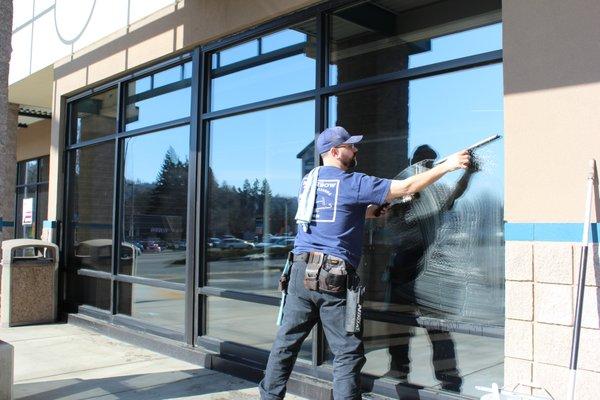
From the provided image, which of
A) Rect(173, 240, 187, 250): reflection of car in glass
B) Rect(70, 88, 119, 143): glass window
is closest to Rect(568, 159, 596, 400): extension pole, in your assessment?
Rect(173, 240, 187, 250): reflection of car in glass

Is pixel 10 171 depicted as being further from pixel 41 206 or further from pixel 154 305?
pixel 154 305

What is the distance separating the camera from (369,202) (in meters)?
3.54

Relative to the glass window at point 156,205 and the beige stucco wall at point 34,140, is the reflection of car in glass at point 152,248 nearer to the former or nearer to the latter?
the glass window at point 156,205

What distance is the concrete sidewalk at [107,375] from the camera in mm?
4672

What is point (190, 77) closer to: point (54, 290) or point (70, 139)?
point (70, 139)

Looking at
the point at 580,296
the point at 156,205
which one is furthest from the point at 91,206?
the point at 580,296

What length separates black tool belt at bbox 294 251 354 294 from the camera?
11.4 feet

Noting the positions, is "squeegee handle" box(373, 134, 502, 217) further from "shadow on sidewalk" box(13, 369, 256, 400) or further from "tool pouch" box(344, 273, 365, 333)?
"shadow on sidewalk" box(13, 369, 256, 400)

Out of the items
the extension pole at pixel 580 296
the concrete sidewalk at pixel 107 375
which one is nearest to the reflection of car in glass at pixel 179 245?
the concrete sidewalk at pixel 107 375

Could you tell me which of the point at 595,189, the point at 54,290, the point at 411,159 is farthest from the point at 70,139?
the point at 595,189

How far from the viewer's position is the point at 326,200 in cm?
366

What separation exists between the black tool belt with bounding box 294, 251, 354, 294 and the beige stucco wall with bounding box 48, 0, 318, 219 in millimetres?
2415

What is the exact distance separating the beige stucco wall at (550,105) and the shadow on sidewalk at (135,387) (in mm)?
2928

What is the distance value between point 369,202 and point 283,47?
95.3 inches
